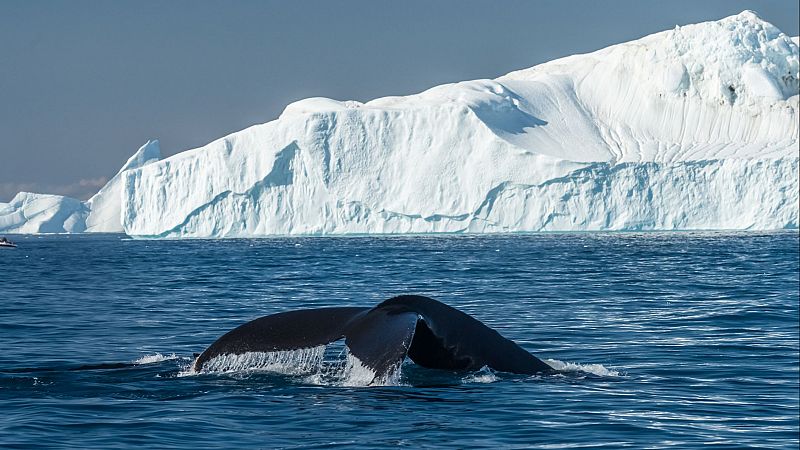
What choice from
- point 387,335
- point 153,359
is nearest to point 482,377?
point 387,335

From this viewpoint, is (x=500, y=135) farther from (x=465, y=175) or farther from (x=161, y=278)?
(x=161, y=278)

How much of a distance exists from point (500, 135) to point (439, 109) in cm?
409

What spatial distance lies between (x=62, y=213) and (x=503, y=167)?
99.5 m

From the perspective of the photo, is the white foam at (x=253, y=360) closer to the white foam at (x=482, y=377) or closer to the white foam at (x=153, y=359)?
the white foam at (x=482, y=377)

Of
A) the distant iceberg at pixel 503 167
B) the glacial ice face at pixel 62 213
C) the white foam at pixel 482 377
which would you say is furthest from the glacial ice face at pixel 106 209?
the white foam at pixel 482 377

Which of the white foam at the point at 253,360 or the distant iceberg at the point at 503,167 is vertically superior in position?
the distant iceberg at the point at 503,167

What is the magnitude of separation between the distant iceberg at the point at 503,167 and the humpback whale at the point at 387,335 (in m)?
50.7

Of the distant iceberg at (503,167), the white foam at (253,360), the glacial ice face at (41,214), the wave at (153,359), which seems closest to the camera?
the white foam at (253,360)

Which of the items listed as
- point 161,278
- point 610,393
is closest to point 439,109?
point 161,278

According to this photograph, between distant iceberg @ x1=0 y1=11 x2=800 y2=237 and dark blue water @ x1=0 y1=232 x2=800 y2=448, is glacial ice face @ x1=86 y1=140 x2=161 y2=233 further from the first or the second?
dark blue water @ x1=0 y1=232 x2=800 y2=448

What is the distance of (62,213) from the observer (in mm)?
143250

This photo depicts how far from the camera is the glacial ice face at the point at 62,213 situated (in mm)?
140875

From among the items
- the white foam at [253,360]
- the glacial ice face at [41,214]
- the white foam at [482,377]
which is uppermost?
the glacial ice face at [41,214]

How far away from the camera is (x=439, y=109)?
6172 cm
